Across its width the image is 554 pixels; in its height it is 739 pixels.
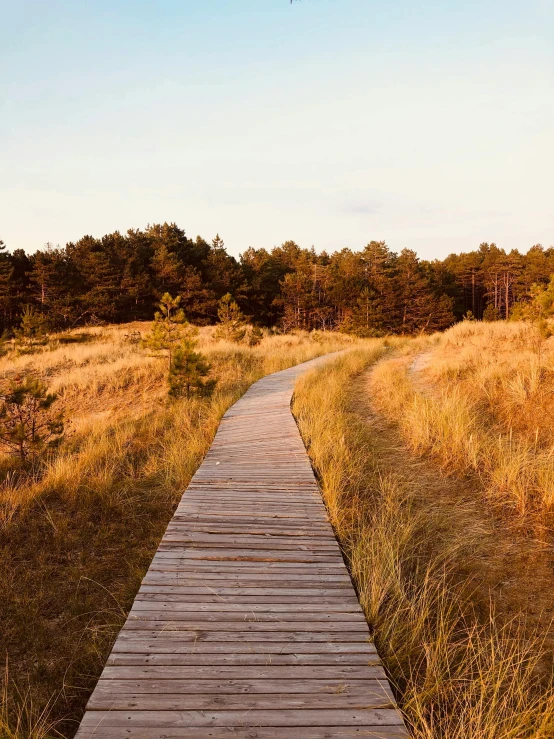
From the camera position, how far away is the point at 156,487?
520 cm

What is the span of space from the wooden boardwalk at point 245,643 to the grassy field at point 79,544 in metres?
0.36

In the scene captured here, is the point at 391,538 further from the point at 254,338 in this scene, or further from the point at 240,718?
the point at 254,338

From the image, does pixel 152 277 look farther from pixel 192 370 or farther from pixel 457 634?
pixel 457 634

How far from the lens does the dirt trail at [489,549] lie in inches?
113

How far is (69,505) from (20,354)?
17.2 metres

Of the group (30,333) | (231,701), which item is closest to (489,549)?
(231,701)

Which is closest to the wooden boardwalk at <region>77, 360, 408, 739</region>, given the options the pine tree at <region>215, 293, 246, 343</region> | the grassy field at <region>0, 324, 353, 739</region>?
the grassy field at <region>0, 324, 353, 739</region>

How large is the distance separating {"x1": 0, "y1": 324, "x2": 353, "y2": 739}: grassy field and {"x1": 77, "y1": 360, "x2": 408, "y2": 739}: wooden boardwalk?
0.36m

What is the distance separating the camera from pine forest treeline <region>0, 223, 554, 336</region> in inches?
1378

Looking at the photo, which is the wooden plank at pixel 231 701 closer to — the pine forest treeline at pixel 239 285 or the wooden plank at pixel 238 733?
the wooden plank at pixel 238 733

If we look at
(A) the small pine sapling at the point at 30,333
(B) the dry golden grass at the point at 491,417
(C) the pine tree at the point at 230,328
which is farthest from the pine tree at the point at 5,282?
(B) the dry golden grass at the point at 491,417

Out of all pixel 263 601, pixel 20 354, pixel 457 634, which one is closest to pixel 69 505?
pixel 263 601

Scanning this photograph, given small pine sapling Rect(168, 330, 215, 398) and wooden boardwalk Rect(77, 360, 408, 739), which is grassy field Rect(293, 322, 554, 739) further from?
small pine sapling Rect(168, 330, 215, 398)

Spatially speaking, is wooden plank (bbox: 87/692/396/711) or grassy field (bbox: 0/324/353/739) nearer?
wooden plank (bbox: 87/692/396/711)
